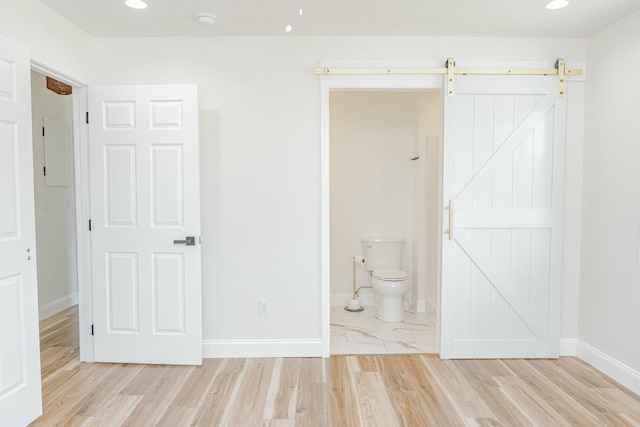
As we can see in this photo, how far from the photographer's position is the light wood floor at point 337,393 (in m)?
2.21

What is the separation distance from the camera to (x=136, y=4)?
2449 mm

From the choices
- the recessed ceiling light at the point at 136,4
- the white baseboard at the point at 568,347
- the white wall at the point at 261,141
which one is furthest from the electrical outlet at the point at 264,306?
the white baseboard at the point at 568,347

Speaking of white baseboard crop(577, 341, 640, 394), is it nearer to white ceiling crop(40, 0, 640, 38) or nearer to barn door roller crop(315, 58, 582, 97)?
barn door roller crop(315, 58, 582, 97)

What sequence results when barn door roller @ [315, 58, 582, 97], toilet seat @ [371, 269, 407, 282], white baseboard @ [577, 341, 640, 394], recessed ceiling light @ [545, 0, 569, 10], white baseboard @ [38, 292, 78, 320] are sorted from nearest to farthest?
recessed ceiling light @ [545, 0, 569, 10], white baseboard @ [577, 341, 640, 394], barn door roller @ [315, 58, 582, 97], toilet seat @ [371, 269, 407, 282], white baseboard @ [38, 292, 78, 320]

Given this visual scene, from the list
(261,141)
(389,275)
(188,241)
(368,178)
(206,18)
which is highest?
(206,18)

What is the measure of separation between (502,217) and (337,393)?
5.76ft

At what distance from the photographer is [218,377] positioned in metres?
2.72

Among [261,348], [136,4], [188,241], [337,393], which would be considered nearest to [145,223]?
[188,241]

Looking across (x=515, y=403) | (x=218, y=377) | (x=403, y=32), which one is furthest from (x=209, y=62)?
(x=515, y=403)

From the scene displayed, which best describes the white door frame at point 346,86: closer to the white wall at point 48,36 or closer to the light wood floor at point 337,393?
the light wood floor at point 337,393

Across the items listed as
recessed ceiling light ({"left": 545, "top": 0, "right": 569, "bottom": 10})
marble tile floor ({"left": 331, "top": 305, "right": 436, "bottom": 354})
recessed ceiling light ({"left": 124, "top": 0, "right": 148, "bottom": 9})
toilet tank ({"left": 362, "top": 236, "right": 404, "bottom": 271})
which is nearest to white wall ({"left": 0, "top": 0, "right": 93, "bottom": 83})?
recessed ceiling light ({"left": 124, "top": 0, "right": 148, "bottom": 9})

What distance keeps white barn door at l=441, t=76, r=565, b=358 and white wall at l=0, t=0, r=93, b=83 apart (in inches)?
106

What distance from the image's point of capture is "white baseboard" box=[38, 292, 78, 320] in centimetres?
399

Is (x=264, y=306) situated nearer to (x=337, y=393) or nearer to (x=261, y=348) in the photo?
(x=261, y=348)
